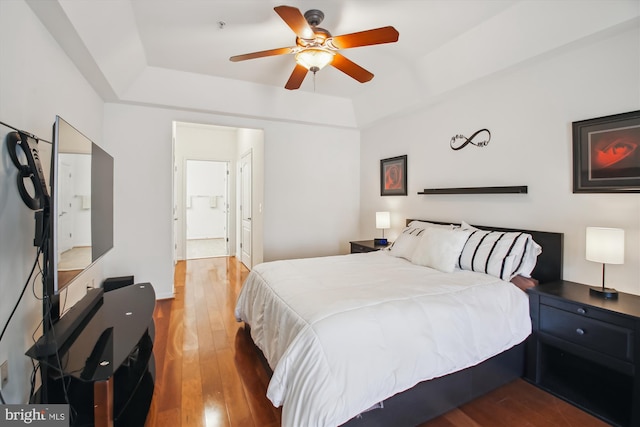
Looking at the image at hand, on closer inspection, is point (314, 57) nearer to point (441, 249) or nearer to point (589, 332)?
point (441, 249)

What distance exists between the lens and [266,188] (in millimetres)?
4305

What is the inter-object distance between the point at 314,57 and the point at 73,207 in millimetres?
1913

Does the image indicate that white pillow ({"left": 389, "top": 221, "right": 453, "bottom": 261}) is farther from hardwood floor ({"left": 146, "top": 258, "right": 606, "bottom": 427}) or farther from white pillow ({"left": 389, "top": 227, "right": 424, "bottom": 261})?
hardwood floor ({"left": 146, "top": 258, "right": 606, "bottom": 427})

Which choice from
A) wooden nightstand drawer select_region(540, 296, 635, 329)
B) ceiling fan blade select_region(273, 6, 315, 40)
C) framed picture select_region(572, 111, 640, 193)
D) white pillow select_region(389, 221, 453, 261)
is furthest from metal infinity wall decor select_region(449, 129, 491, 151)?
ceiling fan blade select_region(273, 6, 315, 40)

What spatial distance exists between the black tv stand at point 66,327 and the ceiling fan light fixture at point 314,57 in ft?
7.59

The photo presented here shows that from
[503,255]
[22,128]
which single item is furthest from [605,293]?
[22,128]

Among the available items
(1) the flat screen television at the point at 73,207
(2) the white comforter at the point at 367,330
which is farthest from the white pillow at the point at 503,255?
(1) the flat screen television at the point at 73,207

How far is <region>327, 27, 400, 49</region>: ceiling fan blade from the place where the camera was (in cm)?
198

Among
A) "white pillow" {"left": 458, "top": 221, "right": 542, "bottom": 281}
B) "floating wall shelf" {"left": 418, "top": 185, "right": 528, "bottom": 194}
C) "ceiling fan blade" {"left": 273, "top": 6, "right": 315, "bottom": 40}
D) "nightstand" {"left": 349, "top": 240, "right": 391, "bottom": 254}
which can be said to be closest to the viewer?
"ceiling fan blade" {"left": 273, "top": 6, "right": 315, "bottom": 40}

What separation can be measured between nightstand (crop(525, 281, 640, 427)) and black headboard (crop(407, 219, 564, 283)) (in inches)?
4.3

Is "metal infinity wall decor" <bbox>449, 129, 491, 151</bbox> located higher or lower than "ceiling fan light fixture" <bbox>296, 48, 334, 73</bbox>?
lower

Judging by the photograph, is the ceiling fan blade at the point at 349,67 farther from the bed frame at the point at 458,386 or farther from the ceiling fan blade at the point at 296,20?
the bed frame at the point at 458,386

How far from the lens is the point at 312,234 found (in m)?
4.61

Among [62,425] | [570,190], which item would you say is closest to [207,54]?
[62,425]
